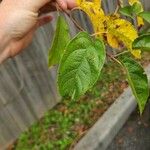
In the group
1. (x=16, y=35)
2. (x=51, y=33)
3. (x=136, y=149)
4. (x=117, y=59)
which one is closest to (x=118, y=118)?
(x=136, y=149)

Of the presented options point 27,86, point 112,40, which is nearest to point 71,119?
point 27,86

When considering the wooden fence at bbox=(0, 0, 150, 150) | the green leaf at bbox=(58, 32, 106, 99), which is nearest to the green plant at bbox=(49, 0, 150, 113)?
the green leaf at bbox=(58, 32, 106, 99)

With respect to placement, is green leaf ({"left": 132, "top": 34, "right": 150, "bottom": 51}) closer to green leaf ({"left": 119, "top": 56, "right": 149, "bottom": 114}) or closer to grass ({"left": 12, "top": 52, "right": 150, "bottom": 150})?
green leaf ({"left": 119, "top": 56, "right": 149, "bottom": 114})

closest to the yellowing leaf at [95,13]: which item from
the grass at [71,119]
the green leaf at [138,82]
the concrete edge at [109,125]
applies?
the green leaf at [138,82]

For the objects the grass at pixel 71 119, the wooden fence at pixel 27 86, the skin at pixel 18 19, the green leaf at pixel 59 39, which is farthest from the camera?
the grass at pixel 71 119

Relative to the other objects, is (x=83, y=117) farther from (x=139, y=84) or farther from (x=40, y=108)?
(x=139, y=84)

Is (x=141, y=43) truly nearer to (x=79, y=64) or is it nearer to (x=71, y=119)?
(x=79, y=64)

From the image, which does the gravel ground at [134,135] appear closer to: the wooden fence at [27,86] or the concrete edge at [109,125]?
the concrete edge at [109,125]
